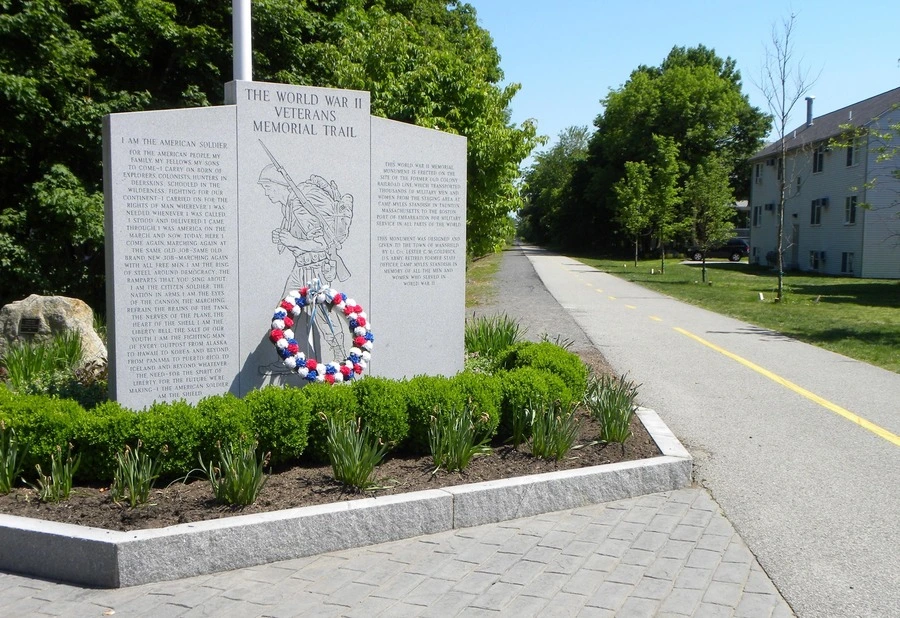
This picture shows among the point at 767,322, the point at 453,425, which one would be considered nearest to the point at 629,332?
the point at 767,322

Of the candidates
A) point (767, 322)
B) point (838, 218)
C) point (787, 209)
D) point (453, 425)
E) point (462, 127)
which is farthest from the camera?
point (787, 209)

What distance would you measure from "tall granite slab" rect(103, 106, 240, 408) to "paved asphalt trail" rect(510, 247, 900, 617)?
426 centimetres

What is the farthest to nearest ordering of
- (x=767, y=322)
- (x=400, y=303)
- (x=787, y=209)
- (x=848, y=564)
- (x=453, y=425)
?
(x=787, y=209) → (x=767, y=322) → (x=400, y=303) → (x=453, y=425) → (x=848, y=564)

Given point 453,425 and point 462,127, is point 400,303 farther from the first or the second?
point 462,127

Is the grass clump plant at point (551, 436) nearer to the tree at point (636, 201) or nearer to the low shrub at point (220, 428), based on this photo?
the low shrub at point (220, 428)

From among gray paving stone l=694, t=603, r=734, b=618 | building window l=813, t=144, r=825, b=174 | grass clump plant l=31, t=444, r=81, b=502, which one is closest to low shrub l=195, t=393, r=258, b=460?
grass clump plant l=31, t=444, r=81, b=502

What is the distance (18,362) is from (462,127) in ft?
32.8

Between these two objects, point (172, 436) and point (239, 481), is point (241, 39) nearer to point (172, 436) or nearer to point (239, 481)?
point (172, 436)

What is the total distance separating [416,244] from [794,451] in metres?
3.92

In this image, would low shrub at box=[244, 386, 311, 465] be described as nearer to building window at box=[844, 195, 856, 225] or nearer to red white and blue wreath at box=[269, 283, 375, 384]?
red white and blue wreath at box=[269, 283, 375, 384]

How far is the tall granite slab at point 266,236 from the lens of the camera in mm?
6621

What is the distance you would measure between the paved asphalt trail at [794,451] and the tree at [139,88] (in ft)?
17.7

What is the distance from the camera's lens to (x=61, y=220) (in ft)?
48.3

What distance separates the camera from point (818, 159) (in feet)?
129
